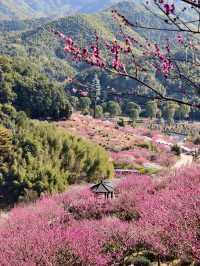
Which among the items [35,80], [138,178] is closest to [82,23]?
[35,80]

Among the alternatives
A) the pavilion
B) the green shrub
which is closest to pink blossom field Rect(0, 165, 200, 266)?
the pavilion

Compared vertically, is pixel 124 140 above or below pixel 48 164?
below

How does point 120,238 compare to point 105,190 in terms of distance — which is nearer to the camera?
point 120,238

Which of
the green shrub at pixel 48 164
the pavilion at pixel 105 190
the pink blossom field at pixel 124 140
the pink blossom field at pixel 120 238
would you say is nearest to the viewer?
the pink blossom field at pixel 120 238

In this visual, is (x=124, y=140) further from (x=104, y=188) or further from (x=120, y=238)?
(x=120, y=238)

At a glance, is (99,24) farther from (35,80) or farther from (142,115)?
(35,80)

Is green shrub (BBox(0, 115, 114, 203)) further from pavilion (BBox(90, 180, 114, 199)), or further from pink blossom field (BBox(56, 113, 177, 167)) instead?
pink blossom field (BBox(56, 113, 177, 167))

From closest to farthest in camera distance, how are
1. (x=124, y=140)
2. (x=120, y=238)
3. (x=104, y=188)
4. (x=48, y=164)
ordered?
1. (x=120, y=238)
2. (x=104, y=188)
3. (x=48, y=164)
4. (x=124, y=140)

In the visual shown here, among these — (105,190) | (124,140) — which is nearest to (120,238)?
(105,190)

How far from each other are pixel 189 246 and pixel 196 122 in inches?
3107

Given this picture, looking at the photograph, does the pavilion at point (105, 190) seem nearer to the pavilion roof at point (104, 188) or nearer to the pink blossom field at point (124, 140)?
the pavilion roof at point (104, 188)

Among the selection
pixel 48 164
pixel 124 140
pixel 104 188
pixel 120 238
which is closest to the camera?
pixel 120 238

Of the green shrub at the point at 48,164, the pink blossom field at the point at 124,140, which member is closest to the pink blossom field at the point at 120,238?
the green shrub at the point at 48,164

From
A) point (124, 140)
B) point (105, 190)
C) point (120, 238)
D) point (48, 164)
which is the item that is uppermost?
point (120, 238)
